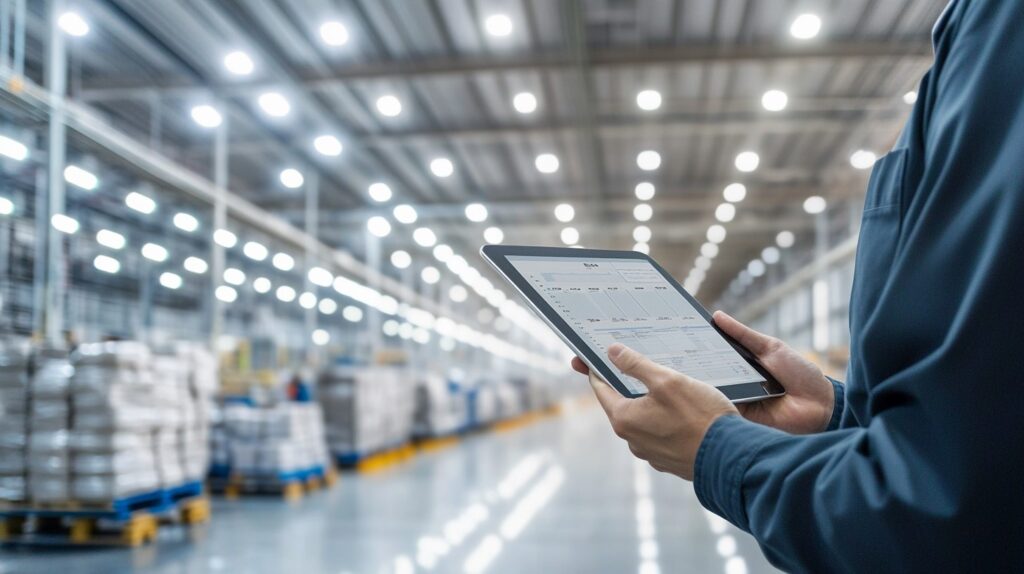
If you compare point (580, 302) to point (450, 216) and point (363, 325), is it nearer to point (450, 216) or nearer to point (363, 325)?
point (450, 216)

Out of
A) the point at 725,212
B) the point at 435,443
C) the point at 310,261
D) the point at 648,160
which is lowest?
the point at 435,443

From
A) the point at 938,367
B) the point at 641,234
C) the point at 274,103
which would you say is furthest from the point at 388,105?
the point at 938,367

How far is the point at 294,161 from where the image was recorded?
1481cm

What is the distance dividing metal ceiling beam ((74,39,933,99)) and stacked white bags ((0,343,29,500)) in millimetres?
5780

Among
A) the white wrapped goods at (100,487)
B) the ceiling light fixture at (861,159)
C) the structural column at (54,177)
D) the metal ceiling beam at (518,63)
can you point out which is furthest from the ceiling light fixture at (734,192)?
the white wrapped goods at (100,487)

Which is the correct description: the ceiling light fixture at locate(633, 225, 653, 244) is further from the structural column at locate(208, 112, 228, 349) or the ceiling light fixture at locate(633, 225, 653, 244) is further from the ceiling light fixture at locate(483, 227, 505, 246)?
the structural column at locate(208, 112, 228, 349)

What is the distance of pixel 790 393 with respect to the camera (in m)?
1.36

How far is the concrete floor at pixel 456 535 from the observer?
5.66 metres

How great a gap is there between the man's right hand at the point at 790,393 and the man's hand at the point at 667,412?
1.20 ft

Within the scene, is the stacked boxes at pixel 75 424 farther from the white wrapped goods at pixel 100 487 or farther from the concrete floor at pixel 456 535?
the concrete floor at pixel 456 535

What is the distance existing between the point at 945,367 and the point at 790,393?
69 cm

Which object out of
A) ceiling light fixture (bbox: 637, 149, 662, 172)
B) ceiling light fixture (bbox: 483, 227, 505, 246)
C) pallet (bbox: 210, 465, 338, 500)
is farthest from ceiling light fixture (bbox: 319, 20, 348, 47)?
ceiling light fixture (bbox: 483, 227, 505, 246)

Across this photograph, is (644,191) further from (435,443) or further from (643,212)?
(435,443)

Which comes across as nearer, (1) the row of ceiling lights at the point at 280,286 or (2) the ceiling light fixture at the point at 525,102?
(1) the row of ceiling lights at the point at 280,286
